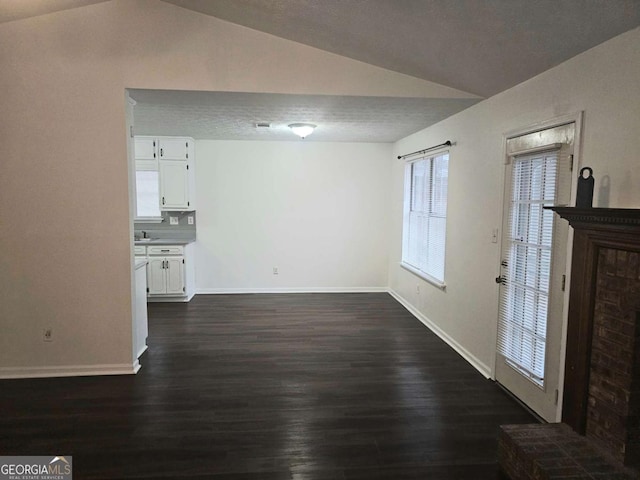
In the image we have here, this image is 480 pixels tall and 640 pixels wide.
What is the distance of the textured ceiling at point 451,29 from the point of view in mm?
2127

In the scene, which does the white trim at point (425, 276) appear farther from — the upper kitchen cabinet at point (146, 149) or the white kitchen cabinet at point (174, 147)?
the upper kitchen cabinet at point (146, 149)

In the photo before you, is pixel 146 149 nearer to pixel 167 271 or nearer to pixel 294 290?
pixel 167 271

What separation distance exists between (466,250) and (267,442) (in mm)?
2626

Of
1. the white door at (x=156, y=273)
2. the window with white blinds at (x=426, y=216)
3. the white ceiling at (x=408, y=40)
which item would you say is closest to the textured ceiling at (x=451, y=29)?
the white ceiling at (x=408, y=40)

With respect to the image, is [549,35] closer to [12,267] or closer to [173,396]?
[173,396]

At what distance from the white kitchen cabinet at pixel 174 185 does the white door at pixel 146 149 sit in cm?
19

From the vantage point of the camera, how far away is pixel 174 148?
232 inches

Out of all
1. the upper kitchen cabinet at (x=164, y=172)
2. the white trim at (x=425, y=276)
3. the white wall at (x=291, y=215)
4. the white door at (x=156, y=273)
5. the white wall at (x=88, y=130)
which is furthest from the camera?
the white wall at (x=291, y=215)

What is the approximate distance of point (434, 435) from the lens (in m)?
2.63

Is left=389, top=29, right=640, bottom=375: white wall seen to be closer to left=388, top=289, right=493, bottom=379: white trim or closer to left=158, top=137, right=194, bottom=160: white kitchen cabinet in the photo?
left=388, top=289, right=493, bottom=379: white trim

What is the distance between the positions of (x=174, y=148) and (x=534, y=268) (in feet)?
16.7

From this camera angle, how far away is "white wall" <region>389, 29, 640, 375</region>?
6.94 ft

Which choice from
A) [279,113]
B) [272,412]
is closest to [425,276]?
[279,113]

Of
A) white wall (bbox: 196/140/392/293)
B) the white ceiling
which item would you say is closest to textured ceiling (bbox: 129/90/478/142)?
the white ceiling
